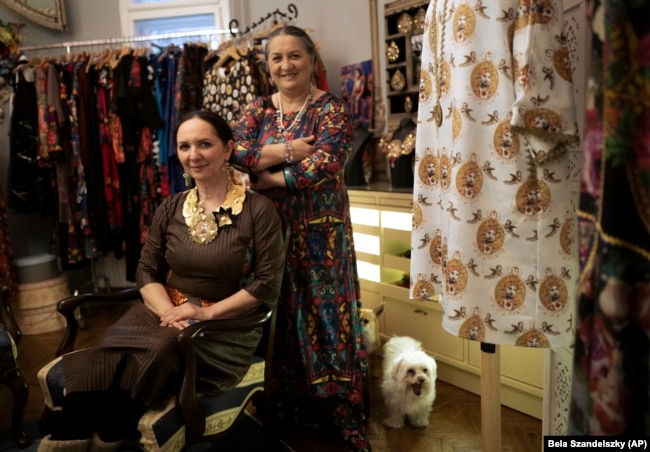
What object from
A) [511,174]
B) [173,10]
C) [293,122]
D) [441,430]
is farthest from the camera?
[173,10]

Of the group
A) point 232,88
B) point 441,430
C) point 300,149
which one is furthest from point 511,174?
point 232,88

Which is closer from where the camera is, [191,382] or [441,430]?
[191,382]

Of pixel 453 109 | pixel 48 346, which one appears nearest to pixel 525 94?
pixel 453 109

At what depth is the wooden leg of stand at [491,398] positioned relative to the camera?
138 cm

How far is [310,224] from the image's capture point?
186cm

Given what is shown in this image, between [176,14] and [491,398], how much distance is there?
12.7 feet

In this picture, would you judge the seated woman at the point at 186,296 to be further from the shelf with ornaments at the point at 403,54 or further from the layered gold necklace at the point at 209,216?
the shelf with ornaments at the point at 403,54

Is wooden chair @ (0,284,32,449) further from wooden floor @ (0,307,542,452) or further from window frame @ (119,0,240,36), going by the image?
window frame @ (119,0,240,36)

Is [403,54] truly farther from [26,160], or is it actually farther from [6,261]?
[6,261]

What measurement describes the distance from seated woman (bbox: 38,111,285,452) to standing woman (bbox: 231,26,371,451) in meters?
0.14

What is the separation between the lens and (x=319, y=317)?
1.93m

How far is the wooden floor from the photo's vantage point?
6.57 ft

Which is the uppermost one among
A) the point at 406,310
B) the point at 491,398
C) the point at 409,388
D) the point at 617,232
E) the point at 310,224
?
the point at 617,232

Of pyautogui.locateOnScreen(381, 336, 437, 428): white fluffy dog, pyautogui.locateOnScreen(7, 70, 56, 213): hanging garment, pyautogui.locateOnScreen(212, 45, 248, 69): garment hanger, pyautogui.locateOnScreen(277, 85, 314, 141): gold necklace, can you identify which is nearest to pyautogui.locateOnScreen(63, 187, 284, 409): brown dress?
pyautogui.locateOnScreen(277, 85, 314, 141): gold necklace
